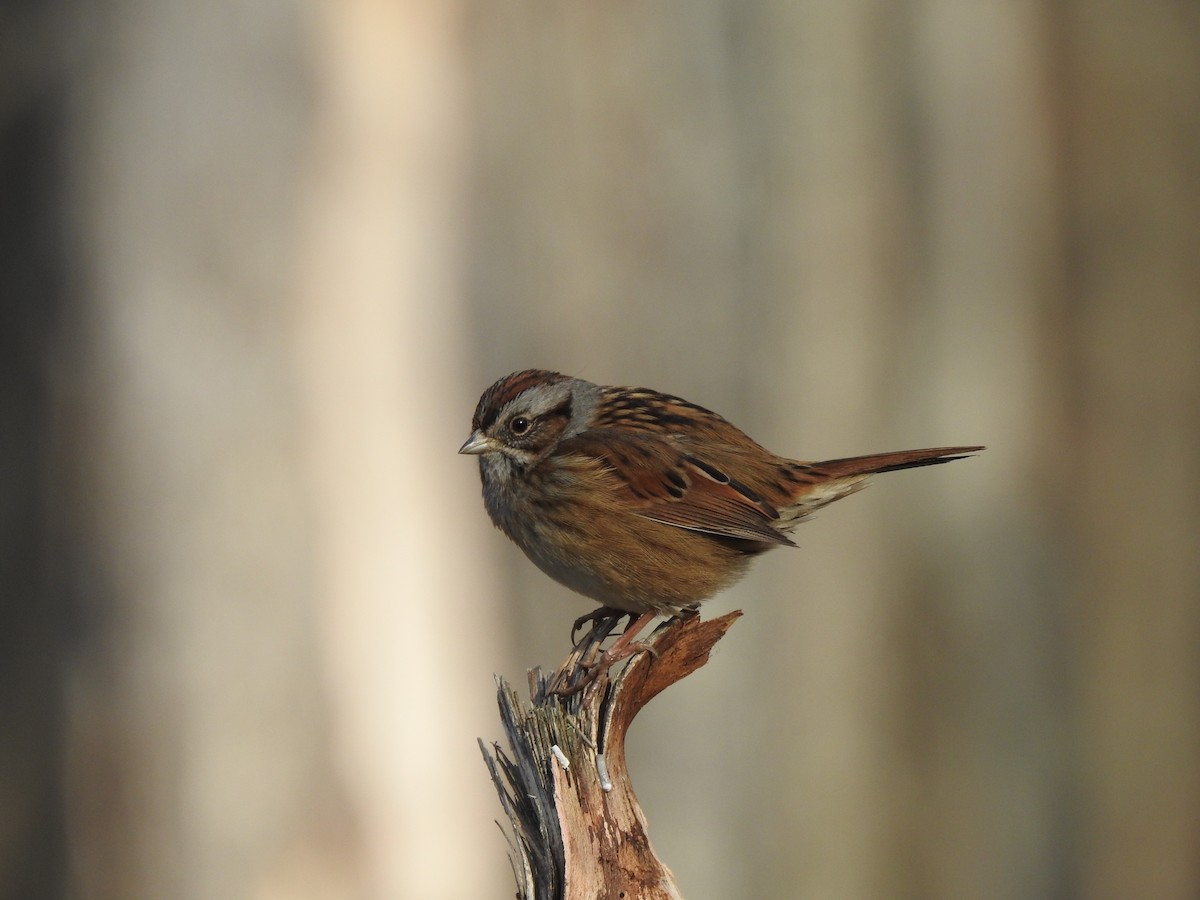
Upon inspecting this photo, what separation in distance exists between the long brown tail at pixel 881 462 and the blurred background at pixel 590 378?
144 cm

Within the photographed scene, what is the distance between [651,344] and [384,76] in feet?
4.59

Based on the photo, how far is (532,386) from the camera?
3.72m

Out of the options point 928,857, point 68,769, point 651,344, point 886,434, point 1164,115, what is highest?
point 1164,115

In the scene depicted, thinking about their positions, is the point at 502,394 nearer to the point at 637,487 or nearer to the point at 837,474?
the point at 637,487

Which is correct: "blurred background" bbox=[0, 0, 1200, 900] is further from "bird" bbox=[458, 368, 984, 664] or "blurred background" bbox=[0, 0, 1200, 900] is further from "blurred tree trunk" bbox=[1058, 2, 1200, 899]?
"bird" bbox=[458, 368, 984, 664]

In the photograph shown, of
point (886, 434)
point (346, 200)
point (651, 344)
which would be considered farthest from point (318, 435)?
point (886, 434)

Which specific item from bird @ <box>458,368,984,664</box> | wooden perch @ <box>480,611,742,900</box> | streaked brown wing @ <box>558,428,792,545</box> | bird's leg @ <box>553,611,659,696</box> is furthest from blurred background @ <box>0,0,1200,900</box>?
wooden perch @ <box>480,611,742,900</box>

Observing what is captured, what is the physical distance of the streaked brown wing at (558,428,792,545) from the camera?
3.61 meters

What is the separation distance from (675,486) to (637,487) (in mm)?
105

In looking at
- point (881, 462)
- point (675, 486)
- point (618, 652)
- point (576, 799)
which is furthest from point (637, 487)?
point (576, 799)

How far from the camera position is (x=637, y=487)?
3.67 metres

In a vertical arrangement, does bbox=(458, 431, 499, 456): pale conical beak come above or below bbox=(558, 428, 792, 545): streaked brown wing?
above

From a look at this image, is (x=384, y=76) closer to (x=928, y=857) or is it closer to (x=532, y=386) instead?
(x=532, y=386)

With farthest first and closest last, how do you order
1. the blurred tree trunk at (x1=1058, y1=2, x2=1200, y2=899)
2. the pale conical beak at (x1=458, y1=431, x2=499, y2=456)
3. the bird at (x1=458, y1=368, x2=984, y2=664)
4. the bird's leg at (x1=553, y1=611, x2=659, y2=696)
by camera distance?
the blurred tree trunk at (x1=1058, y1=2, x2=1200, y2=899)
the pale conical beak at (x1=458, y1=431, x2=499, y2=456)
the bird at (x1=458, y1=368, x2=984, y2=664)
the bird's leg at (x1=553, y1=611, x2=659, y2=696)
